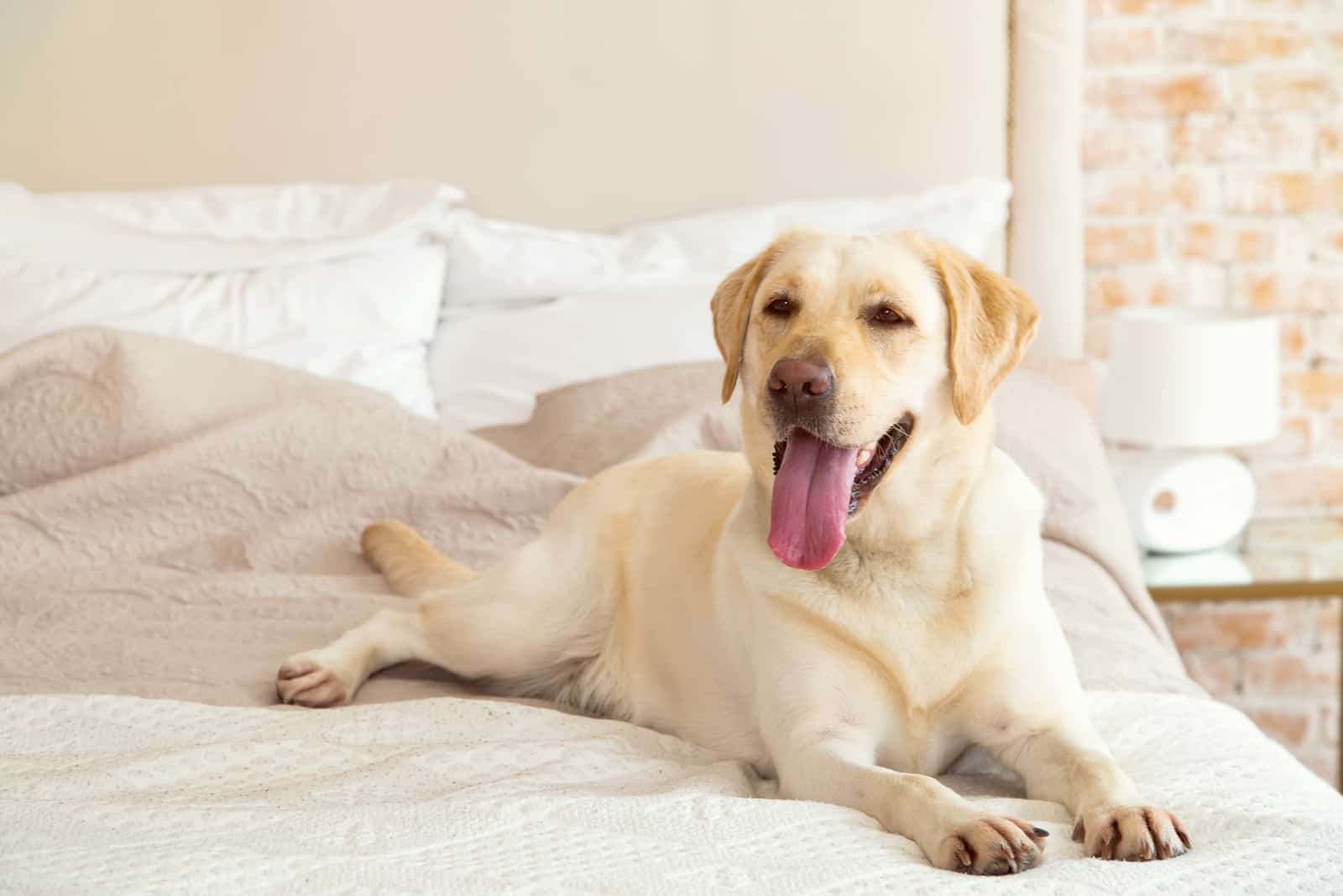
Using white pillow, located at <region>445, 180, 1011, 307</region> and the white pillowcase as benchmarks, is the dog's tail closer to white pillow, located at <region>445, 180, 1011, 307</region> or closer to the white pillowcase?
the white pillowcase

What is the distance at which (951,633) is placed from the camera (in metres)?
1.38

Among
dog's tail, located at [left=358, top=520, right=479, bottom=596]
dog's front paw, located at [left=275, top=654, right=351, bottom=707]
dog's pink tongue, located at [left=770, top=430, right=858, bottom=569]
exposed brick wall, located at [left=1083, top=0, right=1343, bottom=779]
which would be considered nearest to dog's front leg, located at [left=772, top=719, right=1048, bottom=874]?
dog's pink tongue, located at [left=770, top=430, right=858, bottom=569]

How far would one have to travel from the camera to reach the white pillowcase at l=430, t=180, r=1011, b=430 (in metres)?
2.87

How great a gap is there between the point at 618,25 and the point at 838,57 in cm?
53

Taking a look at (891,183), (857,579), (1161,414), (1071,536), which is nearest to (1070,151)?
(891,183)

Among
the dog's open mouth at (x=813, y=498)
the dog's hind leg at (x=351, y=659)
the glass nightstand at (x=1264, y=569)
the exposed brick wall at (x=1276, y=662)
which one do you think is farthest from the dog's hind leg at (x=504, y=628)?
the exposed brick wall at (x=1276, y=662)

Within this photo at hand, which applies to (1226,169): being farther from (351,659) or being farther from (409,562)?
(351,659)

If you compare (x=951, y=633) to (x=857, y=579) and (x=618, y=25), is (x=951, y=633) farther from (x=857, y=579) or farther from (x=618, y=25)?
(x=618, y=25)

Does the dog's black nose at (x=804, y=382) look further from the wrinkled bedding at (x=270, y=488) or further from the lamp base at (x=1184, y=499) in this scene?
the lamp base at (x=1184, y=499)

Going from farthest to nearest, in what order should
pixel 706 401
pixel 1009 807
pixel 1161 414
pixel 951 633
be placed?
pixel 1161 414, pixel 706 401, pixel 951 633, pixel 1009 807

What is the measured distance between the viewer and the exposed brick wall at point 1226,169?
134 inches

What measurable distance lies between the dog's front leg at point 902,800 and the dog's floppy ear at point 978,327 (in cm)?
36

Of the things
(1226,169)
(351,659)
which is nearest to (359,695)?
(351,659)

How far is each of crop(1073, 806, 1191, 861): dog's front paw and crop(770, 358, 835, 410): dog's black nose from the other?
45 cm
